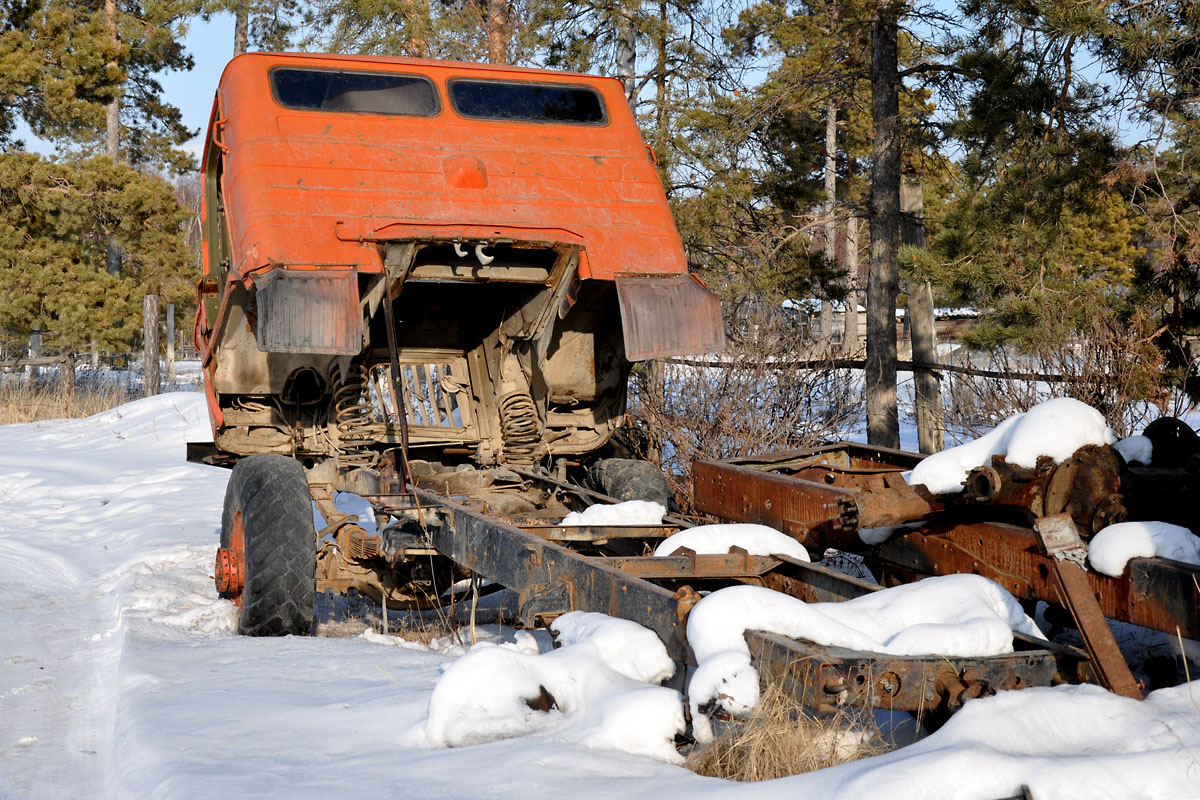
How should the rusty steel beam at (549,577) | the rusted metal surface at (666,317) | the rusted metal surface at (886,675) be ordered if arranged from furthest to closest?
the rusted metal surface at (666,317) → the rusty steel beam at (549,577) → the rusted metal surface at (886,675)

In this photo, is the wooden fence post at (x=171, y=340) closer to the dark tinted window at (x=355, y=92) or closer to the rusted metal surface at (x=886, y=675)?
the dark tinted window at (x=355, y=92)

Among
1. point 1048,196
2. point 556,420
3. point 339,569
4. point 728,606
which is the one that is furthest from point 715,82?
point 728,606

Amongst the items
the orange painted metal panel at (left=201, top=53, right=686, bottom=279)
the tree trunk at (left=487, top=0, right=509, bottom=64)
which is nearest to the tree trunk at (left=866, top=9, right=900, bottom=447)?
the orange painted metal panel at (left=201, top=53, right=686, bottom=279)

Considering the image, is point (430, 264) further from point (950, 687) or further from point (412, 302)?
point (950, 687)

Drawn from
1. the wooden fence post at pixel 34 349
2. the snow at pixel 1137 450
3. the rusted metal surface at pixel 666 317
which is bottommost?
the snow at pixel 1137 450

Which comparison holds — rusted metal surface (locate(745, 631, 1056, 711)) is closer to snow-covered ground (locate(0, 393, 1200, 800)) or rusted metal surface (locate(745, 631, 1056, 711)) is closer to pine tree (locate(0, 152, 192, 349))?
snow-covered ground (locate(0, 393, 1200, 800))

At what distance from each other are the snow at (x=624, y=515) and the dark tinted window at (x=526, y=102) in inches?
117

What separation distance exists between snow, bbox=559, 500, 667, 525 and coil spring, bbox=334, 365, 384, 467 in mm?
1889

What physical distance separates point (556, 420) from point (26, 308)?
18.4 meters

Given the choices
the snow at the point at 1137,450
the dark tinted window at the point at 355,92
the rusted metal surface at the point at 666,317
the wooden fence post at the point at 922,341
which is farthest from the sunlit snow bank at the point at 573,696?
the wooden fence post at the point at 922,341

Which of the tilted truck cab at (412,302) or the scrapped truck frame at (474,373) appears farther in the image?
the tilted truck cab at (412,302)

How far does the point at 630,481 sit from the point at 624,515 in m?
1.58

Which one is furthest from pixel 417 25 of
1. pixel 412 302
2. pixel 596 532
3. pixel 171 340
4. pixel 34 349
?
pixel 171 340

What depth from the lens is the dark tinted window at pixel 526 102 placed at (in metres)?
7.32
